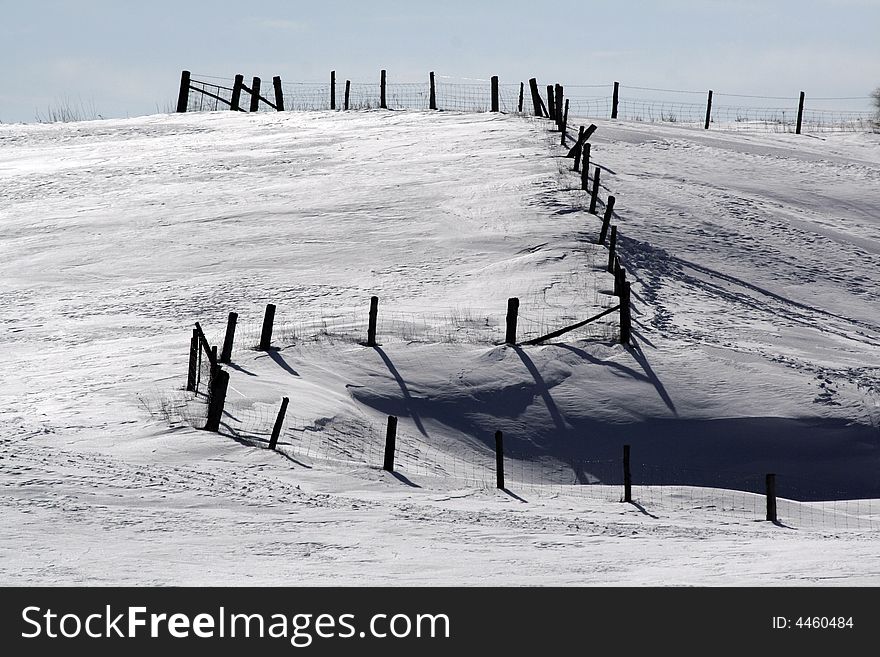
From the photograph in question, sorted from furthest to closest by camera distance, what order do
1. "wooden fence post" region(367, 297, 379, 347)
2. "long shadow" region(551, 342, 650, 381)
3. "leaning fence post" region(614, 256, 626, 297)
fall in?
"leaning fence post" region(614, 256, 626, 297)
"wooden fence post" region(367, 297, 379, 347)
"long shadow" region(551, 342, 650, 381)

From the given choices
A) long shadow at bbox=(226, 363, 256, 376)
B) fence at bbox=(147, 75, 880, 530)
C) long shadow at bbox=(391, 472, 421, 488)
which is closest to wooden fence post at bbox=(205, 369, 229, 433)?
fence at bbox=(147, 75, 880, 530)

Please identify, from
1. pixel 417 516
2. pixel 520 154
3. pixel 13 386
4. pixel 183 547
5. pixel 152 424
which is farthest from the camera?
pixel 520 154

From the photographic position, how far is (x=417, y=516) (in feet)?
38.3

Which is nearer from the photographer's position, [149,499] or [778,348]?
[149,499]

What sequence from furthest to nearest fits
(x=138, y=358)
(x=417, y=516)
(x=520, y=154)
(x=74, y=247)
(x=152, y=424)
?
Answer: 1. (x=520, y=154)
2. (x=74, y=247)
3. (x=138, y=358)
4. (x=152, y=424)
5. (x=417, y=516)

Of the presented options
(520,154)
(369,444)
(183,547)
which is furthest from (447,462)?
(520,154)

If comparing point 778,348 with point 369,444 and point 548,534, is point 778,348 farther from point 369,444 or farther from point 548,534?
point 548,534

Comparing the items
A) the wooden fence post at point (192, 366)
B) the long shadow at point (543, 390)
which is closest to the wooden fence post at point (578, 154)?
the long shadow at point (543, 390)

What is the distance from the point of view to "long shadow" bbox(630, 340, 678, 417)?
17.5 meters

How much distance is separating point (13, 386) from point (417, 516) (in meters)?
8.53

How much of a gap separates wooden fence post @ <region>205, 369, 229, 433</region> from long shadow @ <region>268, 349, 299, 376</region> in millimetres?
2792

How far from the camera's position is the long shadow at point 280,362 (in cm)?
1769

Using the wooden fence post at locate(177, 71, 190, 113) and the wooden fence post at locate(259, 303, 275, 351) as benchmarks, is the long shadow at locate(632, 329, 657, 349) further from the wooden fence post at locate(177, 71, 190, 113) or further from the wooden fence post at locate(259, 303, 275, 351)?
the wooden fence post at locate(177, 71, 190, 113)

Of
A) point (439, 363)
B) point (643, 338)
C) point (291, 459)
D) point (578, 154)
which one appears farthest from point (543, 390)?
point (578, 154)
